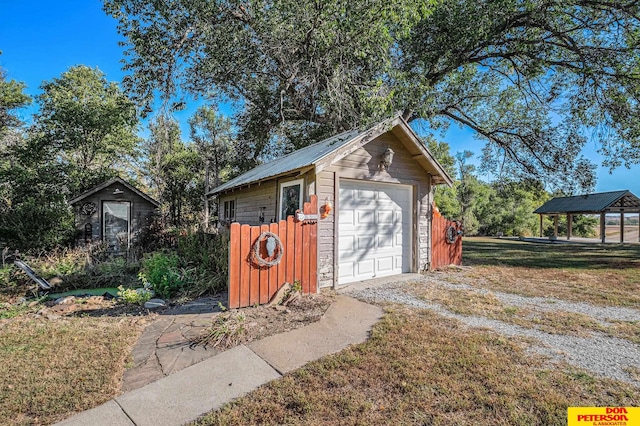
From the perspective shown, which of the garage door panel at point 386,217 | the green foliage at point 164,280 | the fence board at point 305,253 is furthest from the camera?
the garage door panel at point 386,217

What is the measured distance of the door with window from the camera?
40.1 ft

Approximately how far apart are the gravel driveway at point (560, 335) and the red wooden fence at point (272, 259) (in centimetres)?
112

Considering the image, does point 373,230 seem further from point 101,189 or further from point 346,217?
point 101,189

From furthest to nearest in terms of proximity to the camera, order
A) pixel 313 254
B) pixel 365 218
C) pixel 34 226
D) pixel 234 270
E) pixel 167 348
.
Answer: pixel 34 226 → pixel 365 218 → pixel 313 254 → pixel 234 270 → pixel 167 348

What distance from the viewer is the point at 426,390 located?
Answer: 266cm

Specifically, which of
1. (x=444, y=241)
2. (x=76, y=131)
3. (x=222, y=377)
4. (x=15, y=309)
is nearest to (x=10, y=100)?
(x=76, y=131)

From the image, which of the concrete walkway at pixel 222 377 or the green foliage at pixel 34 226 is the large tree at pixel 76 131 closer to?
the green foliage at pixel 34 226

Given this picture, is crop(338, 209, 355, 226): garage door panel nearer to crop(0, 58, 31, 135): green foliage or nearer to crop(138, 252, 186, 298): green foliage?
crop(138, 252, 186, 298): green foliage

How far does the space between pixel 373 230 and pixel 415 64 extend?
23.7 feet

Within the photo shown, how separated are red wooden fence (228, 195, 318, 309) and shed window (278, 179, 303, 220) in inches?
33.5

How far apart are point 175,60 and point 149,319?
6906 mm

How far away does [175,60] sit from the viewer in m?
8.16

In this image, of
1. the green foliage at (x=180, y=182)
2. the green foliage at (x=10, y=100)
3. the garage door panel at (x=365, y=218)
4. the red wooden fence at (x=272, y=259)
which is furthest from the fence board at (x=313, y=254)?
the green foliage at (x=10, y=100)

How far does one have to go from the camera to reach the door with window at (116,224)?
12.2 m
